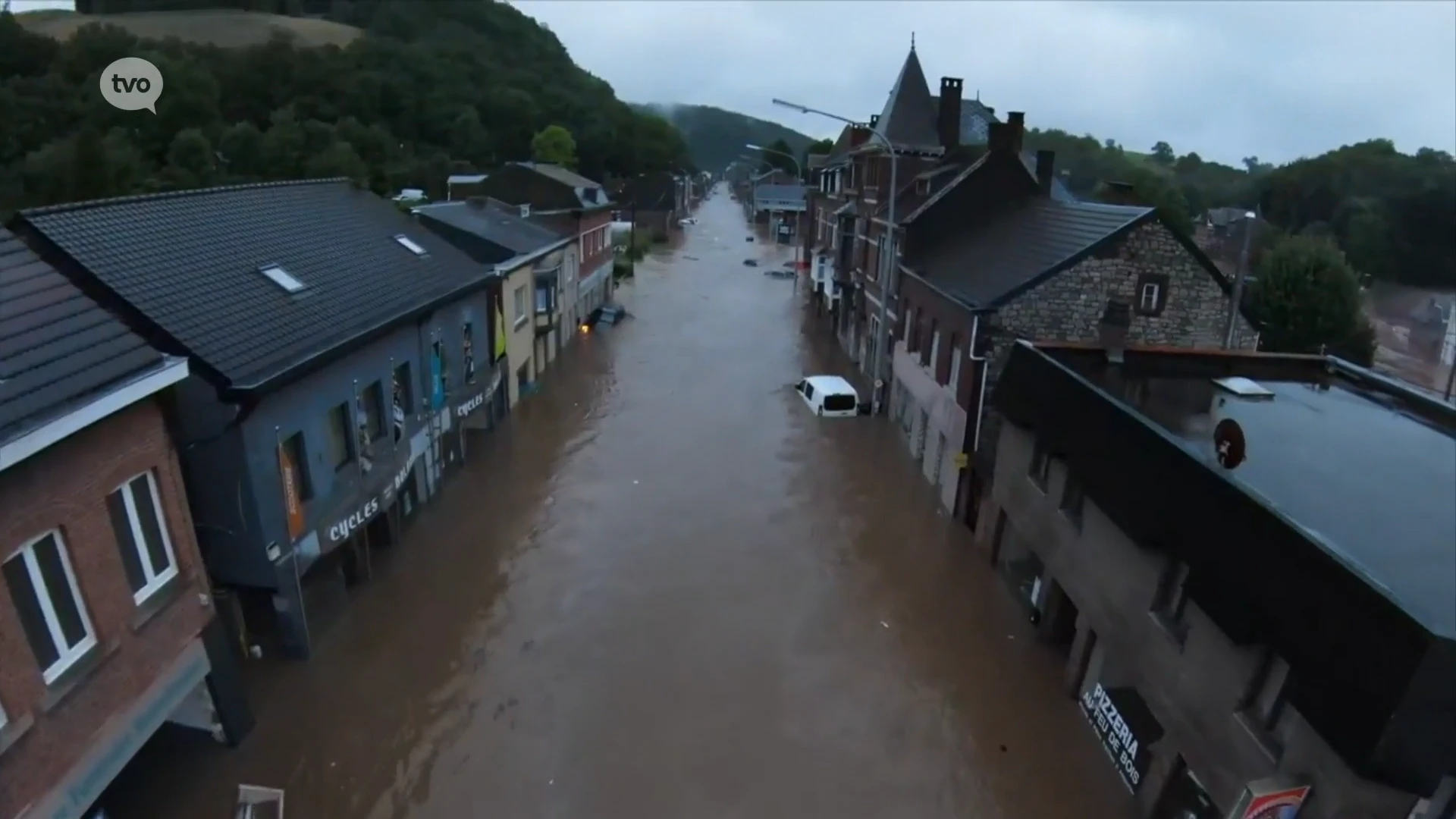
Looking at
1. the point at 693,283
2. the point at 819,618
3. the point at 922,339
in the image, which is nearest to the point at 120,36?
the point at 693,283

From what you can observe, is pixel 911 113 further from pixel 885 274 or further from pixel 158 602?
pixel 158 602

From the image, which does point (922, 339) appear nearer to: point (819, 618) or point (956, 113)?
point (819, 618)

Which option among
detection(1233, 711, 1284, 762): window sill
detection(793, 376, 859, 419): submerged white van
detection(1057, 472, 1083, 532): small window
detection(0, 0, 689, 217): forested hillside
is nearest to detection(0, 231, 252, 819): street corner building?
detection(1233, 711, 1284, 762): window sill

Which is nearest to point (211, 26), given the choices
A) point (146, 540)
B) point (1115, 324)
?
point (146, 540)

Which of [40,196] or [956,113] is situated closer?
[956,113]

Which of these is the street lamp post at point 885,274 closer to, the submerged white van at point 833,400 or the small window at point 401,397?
the submerged white van at point 833,400

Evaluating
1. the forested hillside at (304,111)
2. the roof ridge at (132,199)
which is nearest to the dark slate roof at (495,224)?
the roof ridge at (132,199)
